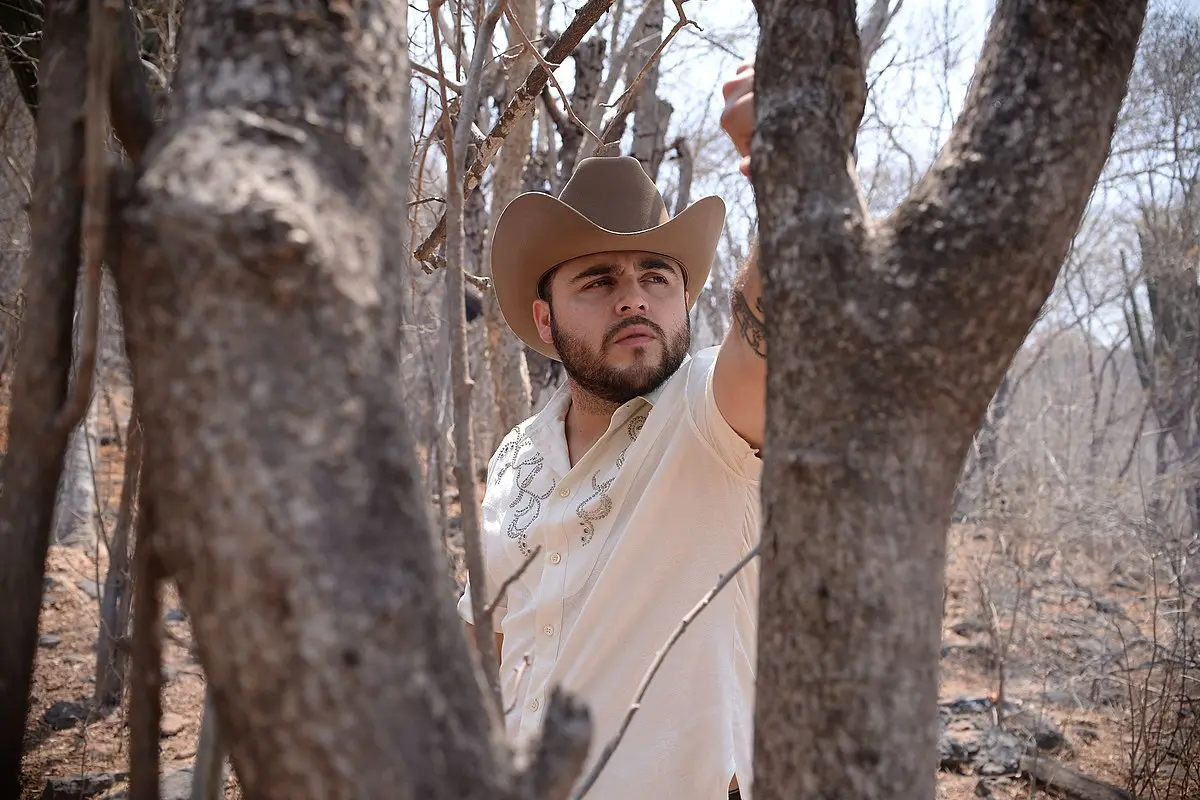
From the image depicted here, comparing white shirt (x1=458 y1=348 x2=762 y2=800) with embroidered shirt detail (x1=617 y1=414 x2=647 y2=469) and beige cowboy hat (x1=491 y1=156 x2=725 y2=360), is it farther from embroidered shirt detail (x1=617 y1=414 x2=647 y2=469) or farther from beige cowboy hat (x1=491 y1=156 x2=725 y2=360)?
beige cowboy hat (x1=491 y1=156 x2=725 y2=360)

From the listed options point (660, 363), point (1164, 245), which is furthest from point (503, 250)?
point (1164, 245)

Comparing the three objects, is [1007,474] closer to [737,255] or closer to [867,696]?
[737,255]

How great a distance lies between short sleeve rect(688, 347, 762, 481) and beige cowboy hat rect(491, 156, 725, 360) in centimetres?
64

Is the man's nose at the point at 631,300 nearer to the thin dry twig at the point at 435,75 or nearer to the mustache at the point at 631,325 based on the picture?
the mustache at the point at 631,325

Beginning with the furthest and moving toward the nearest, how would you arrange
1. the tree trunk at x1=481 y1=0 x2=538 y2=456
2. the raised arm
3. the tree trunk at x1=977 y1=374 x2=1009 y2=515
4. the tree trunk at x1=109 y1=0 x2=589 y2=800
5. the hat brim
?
the tree trunk at x1=977 y1=374 x2=1009 y2=515 < the tree trunk at x1=481 y1=0 x2=538 y2=456 < the hat brim < the raised arm < the tree trunk at x1=109 y1=0 x2=589 y2=800

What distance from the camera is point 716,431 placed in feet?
6.35

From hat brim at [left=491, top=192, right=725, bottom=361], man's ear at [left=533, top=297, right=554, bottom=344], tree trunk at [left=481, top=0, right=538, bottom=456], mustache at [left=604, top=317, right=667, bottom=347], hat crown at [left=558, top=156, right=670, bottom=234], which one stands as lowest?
mustache at [left=604, top=317, right=667, bottom=347]

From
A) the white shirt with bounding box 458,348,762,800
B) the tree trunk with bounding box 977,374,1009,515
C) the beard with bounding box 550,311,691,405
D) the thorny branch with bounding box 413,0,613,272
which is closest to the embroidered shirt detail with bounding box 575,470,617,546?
the white shirt with bounding box 458,348,762,800

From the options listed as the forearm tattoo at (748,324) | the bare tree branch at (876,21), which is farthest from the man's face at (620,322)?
the bare tree branch at (876,21)

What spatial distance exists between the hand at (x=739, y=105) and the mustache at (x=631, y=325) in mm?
1152

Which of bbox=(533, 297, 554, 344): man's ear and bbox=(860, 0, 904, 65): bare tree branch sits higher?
bbox=(860, 0, 904, 65): bare tree branch

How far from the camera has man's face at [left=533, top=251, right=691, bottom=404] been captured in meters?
2.40

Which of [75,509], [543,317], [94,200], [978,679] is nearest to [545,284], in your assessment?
[543,317]

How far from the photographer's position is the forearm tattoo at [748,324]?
163cm
